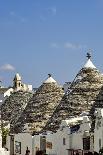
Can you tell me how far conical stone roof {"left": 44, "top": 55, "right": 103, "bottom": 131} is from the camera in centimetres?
3828

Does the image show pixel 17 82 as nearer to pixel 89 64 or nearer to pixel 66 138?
pixel 89 64

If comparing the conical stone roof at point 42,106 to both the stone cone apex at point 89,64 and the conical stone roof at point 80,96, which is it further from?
Result: the stone cone apex at point 89,64

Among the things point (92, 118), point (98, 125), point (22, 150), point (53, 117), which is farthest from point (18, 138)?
point (98, 125)

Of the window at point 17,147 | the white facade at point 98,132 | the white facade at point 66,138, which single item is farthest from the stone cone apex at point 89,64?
the white facade at point 98,132

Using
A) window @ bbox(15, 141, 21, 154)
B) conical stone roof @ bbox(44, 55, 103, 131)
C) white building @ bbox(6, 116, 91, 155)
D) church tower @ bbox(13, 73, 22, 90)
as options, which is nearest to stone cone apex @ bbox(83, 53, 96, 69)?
conical stone roof @ bbox(44, 55, 103, 131)

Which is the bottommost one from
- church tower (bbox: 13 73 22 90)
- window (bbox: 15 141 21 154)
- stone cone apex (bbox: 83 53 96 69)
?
window (bbox: 15 141 21 154)

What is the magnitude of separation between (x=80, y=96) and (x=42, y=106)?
573cm

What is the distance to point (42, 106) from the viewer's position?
144 feet

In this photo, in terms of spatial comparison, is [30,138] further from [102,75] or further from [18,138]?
[102,75]

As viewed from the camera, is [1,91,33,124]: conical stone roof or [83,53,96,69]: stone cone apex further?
[1,91,33,124]: conical stone roof

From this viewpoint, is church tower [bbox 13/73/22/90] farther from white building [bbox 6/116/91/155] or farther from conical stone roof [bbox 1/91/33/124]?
white building [bbox 6/116/91/155]

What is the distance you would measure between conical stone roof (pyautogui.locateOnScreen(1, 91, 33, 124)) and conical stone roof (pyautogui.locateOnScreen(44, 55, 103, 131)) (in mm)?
13525

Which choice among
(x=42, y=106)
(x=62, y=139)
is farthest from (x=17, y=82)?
(x=62, y=139)

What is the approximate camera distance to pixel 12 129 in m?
44.7
